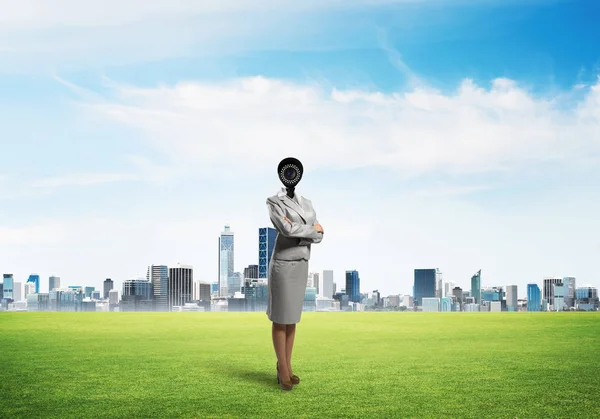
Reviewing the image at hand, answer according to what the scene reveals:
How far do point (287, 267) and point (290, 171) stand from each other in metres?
1.26

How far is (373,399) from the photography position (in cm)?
737

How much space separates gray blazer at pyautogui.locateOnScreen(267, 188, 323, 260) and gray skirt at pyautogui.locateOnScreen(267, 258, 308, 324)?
10 cm

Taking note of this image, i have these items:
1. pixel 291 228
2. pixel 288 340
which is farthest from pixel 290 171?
pixel 288 340

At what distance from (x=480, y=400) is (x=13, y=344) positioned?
10.7 meters

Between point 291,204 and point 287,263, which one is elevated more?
point 291,204

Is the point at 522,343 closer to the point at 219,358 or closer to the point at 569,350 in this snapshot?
the point at 569,350

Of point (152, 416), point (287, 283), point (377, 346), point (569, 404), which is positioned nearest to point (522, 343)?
point (377, 346)

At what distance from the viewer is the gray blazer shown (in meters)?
7.76

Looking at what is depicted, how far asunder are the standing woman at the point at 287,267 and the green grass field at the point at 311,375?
1.90ft

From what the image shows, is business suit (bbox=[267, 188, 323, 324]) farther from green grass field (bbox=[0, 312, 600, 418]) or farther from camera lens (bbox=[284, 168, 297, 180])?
green grass field (bbox=[0, 312, 600, 418])

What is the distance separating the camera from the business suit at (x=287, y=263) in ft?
25.9

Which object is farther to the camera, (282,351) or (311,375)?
(311,375)

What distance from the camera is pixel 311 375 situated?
906cm

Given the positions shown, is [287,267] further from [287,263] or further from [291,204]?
[291,204]
